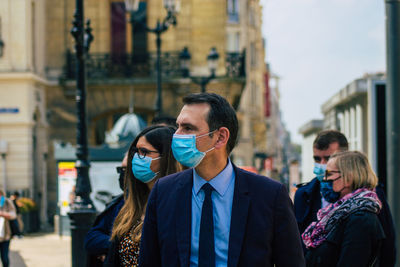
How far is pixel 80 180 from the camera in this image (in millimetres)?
9641

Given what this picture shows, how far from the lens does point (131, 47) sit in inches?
1051

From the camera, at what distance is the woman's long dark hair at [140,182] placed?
13.9ft

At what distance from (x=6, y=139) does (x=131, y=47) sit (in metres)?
6.55

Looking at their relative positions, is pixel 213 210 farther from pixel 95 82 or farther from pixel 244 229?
pixel 95 82

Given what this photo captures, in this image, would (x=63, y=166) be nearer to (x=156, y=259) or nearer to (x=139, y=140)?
(x=139, y=140)

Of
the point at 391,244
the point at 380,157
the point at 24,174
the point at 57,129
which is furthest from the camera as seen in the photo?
the point at 57,129

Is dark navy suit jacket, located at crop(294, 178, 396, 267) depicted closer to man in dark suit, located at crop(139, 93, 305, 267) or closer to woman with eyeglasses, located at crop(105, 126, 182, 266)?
woman with eyeglasses, located at crop(105, 126, 182, 266)

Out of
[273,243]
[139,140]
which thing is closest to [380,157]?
[139,140]

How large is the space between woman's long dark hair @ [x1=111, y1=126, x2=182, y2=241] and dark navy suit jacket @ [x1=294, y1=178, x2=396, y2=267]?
1.50 metres

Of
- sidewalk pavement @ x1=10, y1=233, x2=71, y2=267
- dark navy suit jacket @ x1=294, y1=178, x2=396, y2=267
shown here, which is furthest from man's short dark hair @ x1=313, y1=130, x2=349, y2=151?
sidewalk pavement @ x1=10, y1=233, x2=71, y2=267

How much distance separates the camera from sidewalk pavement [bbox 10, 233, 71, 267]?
45.5 ft

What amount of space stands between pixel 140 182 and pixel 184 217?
151 cm

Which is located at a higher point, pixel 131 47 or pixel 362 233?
pixel 131 47

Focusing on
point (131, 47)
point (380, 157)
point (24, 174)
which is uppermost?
point (131, 47)
